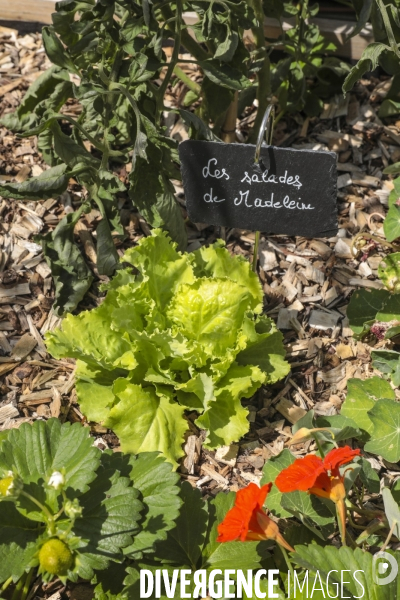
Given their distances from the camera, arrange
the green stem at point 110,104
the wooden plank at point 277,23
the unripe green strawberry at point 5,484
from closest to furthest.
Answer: the unripe green strawberry at point 5,484
the green stem at point 110,104
the wooden plank at point 277,23

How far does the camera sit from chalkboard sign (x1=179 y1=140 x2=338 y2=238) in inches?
77.6

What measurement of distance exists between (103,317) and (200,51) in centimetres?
104

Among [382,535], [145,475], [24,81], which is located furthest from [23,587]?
[24,81]

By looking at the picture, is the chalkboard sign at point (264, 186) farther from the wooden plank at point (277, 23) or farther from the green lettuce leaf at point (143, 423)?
the wooden plank at point (277, 23)

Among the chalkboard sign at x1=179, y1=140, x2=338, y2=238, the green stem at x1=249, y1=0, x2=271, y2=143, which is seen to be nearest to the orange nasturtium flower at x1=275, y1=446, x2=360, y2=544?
the chalkboard sign at x1=179, y1=140, x2=338, y2=238

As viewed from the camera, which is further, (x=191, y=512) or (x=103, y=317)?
(x=103, y=317)

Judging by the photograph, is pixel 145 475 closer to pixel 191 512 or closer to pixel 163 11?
pixel 191 512

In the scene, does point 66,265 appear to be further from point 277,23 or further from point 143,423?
point 277,23

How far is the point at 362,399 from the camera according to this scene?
6.91 feet

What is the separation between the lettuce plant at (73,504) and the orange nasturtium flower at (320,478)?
272 millimetres

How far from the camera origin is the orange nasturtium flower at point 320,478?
152 cm

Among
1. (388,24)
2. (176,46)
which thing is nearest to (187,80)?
(176,46)

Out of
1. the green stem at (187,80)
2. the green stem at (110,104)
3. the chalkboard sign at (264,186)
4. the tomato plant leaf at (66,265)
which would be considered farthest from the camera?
the green stem at (187,80)

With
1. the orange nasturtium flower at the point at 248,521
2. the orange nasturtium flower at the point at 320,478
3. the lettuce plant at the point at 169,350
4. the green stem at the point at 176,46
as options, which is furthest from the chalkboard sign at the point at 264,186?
the orange nasturtium flower at the point at 248,521
